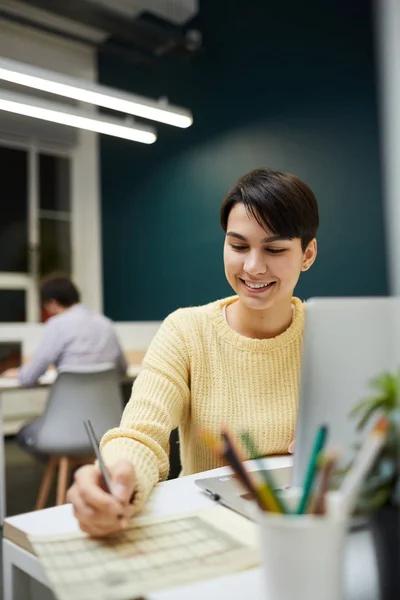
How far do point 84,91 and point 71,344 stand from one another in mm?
1386

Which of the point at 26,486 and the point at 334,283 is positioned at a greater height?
the point at 334,283

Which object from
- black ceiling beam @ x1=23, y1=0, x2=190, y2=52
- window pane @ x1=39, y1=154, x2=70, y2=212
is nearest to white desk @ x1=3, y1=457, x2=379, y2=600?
black ceiling beam @ x1=23, y1=0, x2=190, y2=52

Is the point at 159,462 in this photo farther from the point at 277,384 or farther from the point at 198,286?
the point at 198,286

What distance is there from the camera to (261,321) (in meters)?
1.29

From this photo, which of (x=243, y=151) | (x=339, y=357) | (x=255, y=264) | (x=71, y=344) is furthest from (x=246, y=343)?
(x=243, y=151)

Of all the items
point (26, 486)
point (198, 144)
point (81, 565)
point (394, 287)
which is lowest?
point (26, 486)

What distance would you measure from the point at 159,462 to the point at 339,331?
18.5 inches

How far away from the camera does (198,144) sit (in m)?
5.04

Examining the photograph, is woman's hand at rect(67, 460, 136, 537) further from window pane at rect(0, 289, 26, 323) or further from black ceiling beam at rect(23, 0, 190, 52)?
window pane at rect(0, 289, 26, 323)

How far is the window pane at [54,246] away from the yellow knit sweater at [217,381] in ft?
15.4

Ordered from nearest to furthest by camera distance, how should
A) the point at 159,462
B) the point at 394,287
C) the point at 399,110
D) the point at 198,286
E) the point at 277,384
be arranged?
the point at 159,462 → the point at 277,384 → the point at 399,110 → the point at 394,287 → the point at 198,286

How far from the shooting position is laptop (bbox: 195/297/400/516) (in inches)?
24.1

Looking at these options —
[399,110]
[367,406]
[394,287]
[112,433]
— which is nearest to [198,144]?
[394,287]

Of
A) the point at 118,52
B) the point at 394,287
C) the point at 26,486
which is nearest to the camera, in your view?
the point at 394,287
